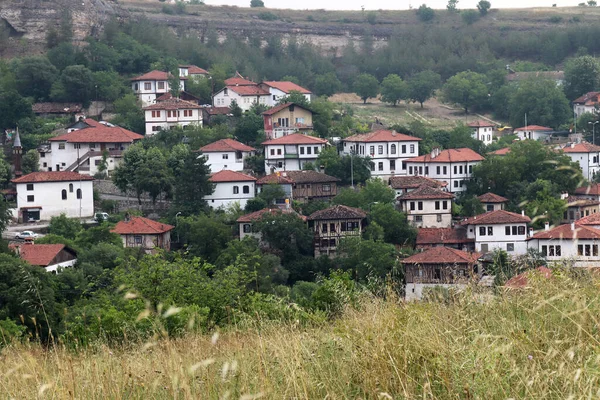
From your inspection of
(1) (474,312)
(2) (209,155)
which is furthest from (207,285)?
(2) (209,155)

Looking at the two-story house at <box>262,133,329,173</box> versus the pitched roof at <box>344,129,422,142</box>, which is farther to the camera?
the pitched roof at <box>344,129,422,142</box>

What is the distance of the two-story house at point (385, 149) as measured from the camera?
37.8 meters

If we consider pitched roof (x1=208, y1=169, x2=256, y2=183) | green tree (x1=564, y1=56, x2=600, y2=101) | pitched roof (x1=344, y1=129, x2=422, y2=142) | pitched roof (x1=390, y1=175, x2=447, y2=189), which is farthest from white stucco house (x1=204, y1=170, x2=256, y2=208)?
green tree (x1=564, y1=56, x2=600, y2=101)

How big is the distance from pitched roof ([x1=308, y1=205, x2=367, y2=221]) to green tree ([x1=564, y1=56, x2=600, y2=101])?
26.3 metres

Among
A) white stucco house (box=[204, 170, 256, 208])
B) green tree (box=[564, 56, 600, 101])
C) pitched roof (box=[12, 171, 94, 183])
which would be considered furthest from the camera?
green tree (box=[564, 56, 600, 101])

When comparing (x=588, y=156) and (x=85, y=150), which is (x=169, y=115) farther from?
(x=588, y=156)

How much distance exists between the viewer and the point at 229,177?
34406 millimetres

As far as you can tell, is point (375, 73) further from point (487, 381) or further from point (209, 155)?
point (487, 381)

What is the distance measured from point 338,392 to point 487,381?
0.70m

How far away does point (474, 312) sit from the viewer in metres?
5.56

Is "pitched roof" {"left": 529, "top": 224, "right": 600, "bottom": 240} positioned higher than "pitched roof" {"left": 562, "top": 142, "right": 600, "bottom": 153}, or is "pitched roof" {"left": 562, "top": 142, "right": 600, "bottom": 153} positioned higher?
"pitched roof" {"left": 562, "top": 142, "right": 600, "bottom": 153}

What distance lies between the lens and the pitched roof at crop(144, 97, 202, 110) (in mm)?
41625

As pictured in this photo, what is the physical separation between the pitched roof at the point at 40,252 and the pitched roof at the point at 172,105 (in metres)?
15.5

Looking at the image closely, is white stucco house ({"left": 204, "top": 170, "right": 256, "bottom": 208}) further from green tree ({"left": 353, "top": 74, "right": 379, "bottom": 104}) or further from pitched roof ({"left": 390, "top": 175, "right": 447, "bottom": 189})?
green tree ({"left": 353, "top": 74, "right": 379, "bottom": 104})
